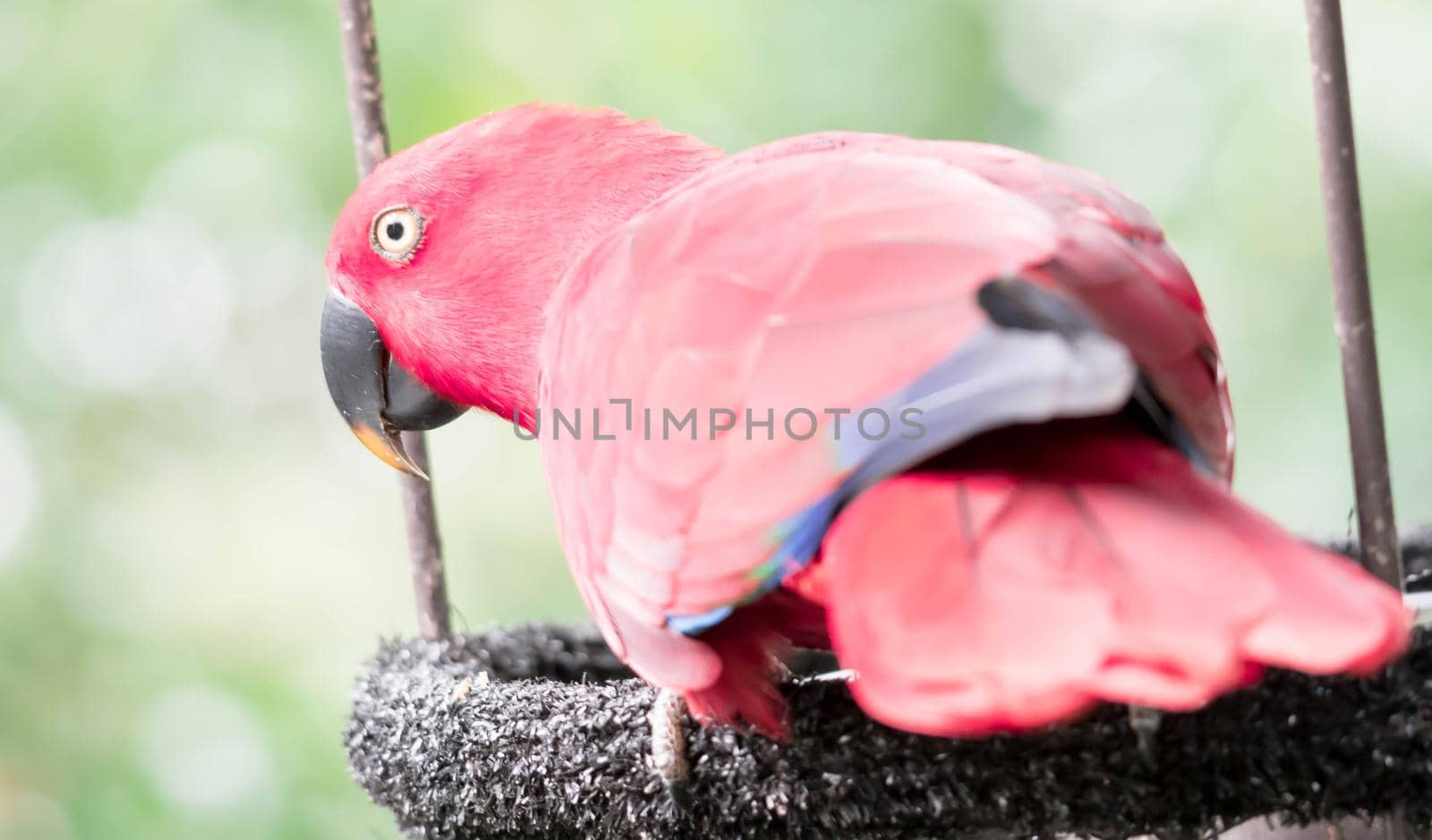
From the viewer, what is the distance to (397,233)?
0.76 m

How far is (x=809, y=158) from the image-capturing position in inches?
20.6

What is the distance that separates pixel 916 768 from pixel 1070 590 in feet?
0.51

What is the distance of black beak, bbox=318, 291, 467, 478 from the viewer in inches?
31.2

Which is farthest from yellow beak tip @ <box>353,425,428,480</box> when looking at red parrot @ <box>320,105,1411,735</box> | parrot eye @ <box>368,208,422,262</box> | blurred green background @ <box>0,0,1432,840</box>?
blurred green background @ <box>0,0,1432,840</box>

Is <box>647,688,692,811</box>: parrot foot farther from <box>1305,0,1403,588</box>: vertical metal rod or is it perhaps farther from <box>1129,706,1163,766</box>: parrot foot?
<box>1305,0,1403,588</box>: vertical metal rod

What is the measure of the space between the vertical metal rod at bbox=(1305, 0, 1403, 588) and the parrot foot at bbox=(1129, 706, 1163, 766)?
14 cm

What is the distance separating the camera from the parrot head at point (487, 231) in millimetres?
722

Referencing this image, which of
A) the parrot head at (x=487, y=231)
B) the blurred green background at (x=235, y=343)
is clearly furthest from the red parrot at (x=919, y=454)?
the blurred green background at (x=235, y=343)

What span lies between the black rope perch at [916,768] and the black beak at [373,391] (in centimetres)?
22

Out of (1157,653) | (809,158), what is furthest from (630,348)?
(1157,653)

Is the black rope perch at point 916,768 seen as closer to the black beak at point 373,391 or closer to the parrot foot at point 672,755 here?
the parrot foot at point 672,755

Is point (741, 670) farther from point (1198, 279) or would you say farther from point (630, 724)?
point (1198, 279)

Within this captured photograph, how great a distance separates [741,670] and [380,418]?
0.36 meters

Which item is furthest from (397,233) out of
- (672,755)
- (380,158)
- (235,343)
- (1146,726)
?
(235,343)
